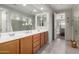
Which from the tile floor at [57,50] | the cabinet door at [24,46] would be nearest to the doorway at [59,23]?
the tile floor at [57,50]

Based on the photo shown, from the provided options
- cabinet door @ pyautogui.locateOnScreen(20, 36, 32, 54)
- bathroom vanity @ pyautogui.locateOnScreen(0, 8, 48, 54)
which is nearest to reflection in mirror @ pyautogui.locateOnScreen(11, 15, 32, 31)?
bathroom vanity @ pyautogui.locateOnScreen(0, 8, 48, 54)

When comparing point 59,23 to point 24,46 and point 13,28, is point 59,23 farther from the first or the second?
point 13,28

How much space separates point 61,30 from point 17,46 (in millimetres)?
7734

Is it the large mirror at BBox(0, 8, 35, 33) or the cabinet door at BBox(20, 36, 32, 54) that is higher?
the large mirror at BBox(0, 8, 35, 33)

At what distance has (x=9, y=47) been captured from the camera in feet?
5.29

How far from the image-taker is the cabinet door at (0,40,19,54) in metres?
1.44

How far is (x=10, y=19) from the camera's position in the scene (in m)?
1.85

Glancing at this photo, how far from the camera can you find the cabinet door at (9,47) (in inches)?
56.6

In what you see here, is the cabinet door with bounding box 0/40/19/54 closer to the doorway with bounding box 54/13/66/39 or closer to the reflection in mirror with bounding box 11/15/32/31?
the reflection in mirror with bounding box 11/15/32/31

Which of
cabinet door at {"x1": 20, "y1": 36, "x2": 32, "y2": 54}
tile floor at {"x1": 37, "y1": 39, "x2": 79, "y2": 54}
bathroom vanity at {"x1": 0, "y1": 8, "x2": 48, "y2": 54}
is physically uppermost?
bathroom vanity at {"x1": 0, "y1": 8, "x2": 48, "y2": 54}

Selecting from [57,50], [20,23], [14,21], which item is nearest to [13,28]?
[14,21]

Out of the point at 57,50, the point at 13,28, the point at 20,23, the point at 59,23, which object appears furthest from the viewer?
the point at 59,23
